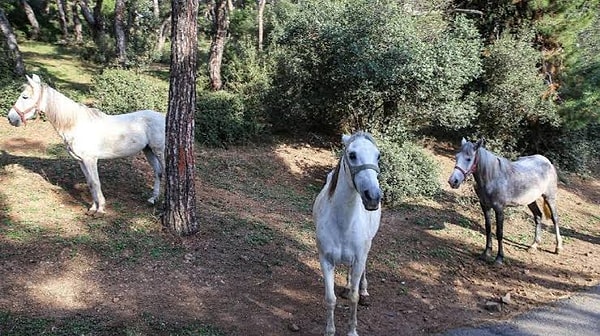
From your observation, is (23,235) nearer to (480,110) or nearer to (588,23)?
(480,110)

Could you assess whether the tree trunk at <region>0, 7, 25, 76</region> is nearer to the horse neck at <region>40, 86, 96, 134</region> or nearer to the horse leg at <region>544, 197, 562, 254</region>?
the horse neck at <region>40, 86, 96, 134</region>

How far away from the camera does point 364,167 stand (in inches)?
138

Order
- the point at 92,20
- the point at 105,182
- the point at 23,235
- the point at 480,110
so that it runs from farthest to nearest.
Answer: the point at 92,20, the point at 480,110, the point at 105,182, the point at 23,235

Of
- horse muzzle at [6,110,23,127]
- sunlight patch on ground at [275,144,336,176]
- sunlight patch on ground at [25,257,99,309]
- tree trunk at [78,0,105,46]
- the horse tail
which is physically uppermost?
tree trunk at [78,0,105,46]

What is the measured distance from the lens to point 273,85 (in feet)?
42.3

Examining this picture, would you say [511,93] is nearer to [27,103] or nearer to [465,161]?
[465,161]

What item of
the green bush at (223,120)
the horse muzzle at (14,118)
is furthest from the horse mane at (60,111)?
the green bush at (223,120)

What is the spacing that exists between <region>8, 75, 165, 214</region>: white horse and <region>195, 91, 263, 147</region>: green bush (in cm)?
442

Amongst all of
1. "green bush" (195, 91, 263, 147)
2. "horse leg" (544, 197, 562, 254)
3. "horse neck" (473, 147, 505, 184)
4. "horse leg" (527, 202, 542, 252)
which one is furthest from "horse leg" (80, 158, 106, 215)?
"horse leg" (544, 197, 562, 254)

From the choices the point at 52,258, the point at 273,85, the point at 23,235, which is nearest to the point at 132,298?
the point at 52,258

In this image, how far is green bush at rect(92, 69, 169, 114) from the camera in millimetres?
10867

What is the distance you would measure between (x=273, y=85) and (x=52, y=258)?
8.75 m

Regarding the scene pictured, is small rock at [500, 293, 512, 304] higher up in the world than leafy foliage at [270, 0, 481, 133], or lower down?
lower down

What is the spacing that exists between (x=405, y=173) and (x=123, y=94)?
7077 mm
